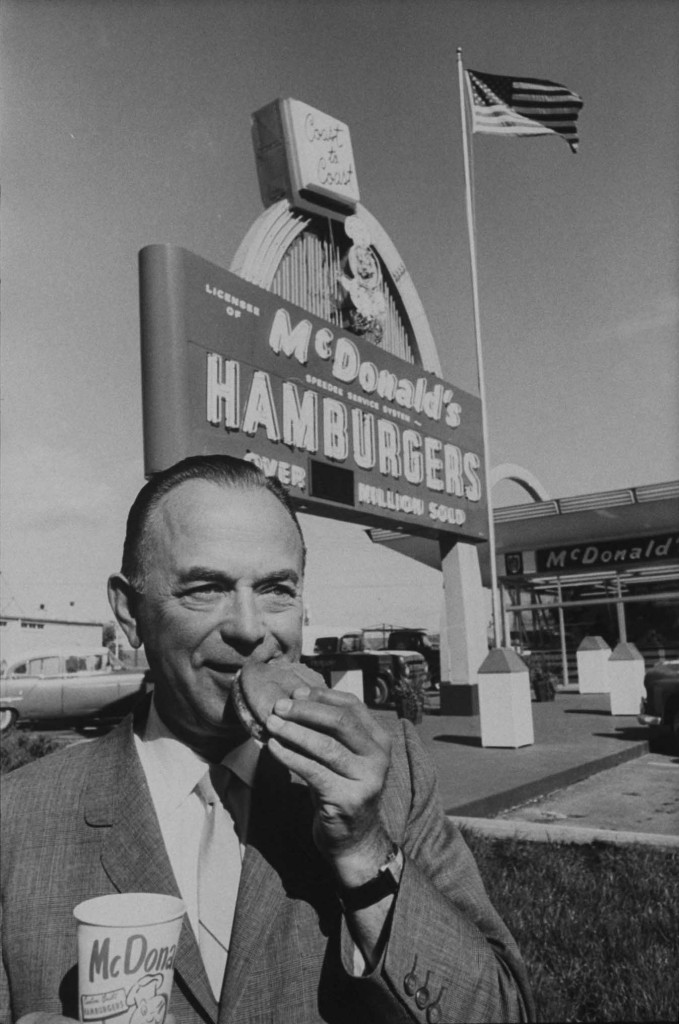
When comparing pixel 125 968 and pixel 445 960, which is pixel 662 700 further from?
pixel 125 968

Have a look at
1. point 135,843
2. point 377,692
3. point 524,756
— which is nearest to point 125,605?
point 135,843

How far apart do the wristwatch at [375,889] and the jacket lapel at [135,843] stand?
0.35 metres

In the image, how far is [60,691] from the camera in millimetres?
16938

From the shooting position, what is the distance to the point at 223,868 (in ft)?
5.55

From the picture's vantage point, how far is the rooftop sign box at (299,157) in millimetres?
14562

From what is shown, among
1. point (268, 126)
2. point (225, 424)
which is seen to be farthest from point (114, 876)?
point (268, 126)

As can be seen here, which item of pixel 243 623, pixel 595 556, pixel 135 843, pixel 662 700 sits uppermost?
pixel 595 556

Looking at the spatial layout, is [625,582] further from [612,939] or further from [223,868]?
[223,868]

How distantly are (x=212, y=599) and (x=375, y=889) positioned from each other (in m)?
0.72

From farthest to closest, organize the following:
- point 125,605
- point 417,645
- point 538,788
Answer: point 417,645 → point 538,788 → point 125,605

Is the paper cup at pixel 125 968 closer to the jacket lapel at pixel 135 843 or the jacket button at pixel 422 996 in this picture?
the jacket lapel at pixel 135 843

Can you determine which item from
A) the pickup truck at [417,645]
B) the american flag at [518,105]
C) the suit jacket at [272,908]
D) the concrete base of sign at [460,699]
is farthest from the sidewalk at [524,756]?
the pickup truck at [417,645]

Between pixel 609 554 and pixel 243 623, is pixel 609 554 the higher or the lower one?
the higher one

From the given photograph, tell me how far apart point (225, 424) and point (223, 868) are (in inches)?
332
